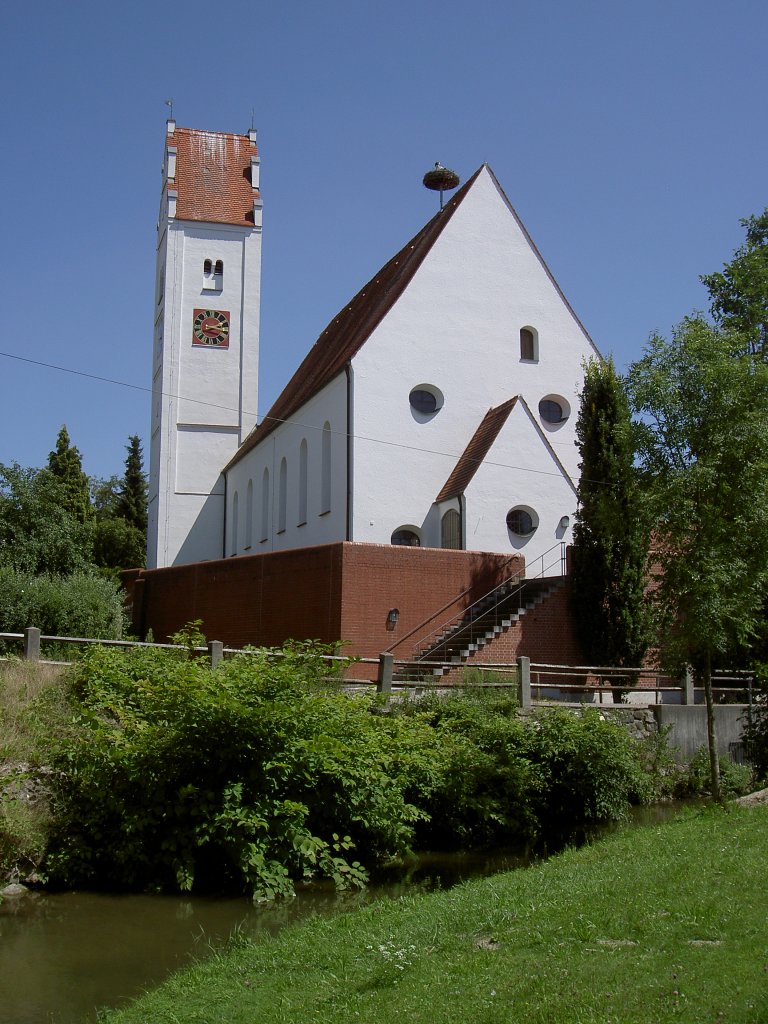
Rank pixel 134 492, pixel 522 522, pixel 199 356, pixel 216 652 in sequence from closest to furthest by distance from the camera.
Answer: pixel 216 652, pixel 522 522, pixel 199 356, pixel 134 492

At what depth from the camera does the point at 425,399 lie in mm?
26953

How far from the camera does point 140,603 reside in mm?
29109

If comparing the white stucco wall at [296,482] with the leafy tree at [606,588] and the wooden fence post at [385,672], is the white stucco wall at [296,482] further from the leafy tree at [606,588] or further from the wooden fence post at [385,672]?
the wooden fence post at [385,672]

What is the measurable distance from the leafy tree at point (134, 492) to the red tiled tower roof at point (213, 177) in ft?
64.9

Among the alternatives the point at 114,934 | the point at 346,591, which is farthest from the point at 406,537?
the point at 114,934

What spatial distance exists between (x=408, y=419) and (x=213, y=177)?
19.7m

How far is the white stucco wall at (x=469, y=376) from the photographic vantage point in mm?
25219

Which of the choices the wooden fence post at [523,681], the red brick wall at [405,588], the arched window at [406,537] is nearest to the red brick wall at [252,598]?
the red brick wall at [405,588]

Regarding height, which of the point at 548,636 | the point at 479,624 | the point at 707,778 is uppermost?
the point at 479,624

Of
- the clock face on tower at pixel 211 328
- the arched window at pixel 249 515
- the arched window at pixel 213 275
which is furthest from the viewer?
the arched window at pixel 213 275

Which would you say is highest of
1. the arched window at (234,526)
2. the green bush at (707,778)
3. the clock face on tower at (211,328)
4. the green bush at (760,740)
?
the clock face on tower at (211,328)

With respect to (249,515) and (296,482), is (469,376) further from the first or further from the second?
(249,515)

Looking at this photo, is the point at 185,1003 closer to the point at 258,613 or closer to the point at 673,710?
the point at 673,710

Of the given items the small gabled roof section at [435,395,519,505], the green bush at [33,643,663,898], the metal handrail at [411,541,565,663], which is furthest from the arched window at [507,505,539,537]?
the green bush at [33,643,663,898]
